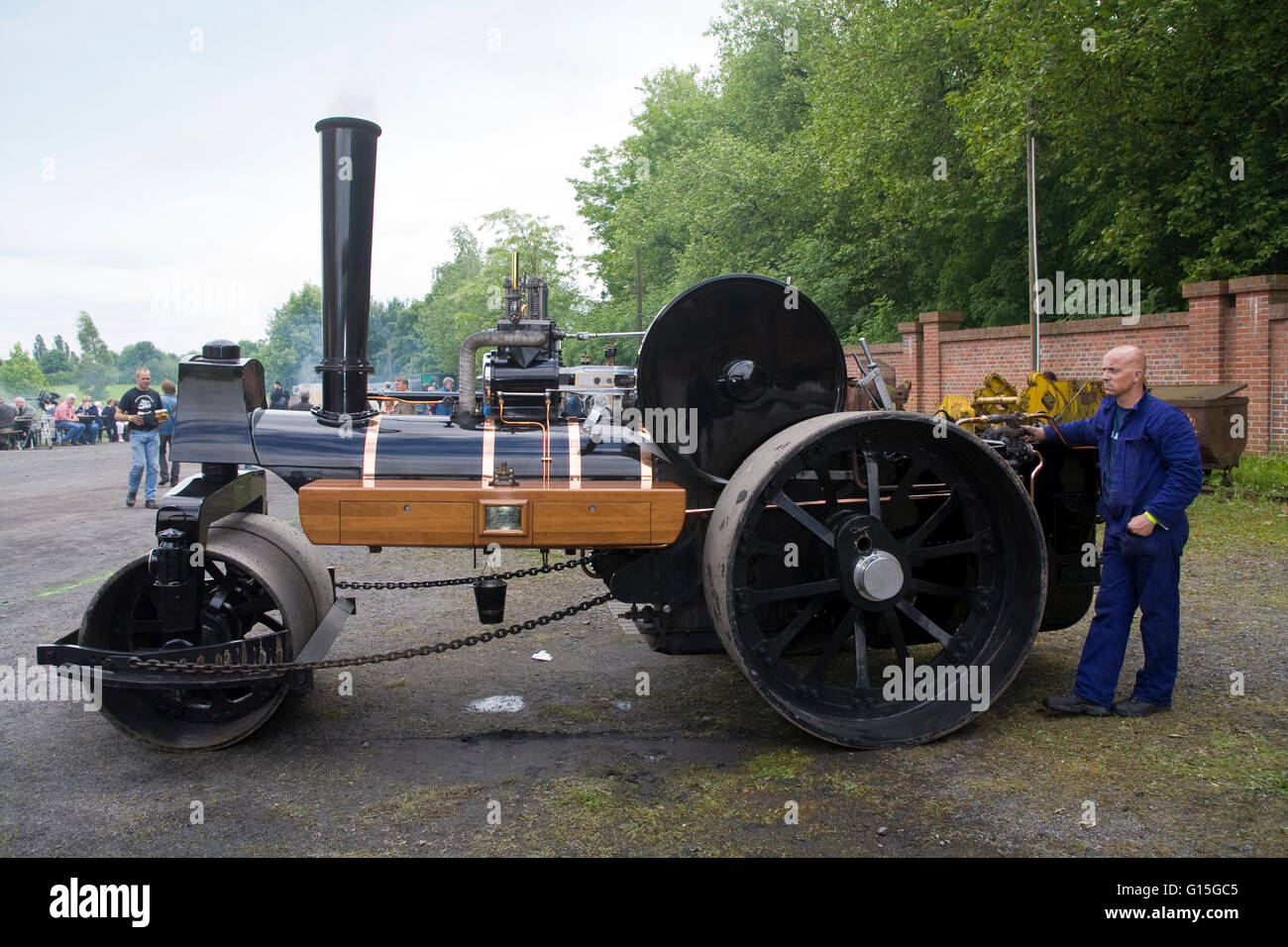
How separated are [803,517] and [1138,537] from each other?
1.62 m

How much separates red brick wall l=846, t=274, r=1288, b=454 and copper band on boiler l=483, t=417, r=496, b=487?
1129 cm

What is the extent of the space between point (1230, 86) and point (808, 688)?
49.9ft

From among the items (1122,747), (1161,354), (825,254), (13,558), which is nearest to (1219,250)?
(1161,354)

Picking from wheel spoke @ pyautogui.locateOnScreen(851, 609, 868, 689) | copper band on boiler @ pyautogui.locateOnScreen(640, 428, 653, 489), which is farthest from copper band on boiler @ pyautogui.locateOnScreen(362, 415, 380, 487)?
wheel spoke @ pyautogui.locateOnScreen(851, 609, 868, 689)

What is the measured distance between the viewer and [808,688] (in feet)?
14.1

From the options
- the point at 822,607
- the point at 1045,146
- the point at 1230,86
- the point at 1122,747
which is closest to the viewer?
the point at 1122,747

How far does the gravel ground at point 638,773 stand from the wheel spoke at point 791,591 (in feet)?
2.23

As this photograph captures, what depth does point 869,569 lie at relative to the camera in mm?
4246

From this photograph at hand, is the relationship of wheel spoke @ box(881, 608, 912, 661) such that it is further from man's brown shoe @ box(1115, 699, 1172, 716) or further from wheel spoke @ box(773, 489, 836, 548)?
man's brown shoe @ box(1115, 699, 1172, 716)

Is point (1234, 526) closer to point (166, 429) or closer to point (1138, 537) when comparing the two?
point (1138, 537)

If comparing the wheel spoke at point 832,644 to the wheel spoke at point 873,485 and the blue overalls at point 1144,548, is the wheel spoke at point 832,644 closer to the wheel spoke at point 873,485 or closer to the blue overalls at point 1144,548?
the wheel spoke at point 873,485

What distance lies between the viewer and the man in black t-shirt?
13680 mm

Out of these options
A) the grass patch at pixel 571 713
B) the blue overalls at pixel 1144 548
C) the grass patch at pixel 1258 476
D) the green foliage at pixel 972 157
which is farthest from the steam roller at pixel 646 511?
the green foliage at pixel 972 157

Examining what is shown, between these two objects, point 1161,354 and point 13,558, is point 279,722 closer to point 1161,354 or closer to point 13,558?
point 13,558
